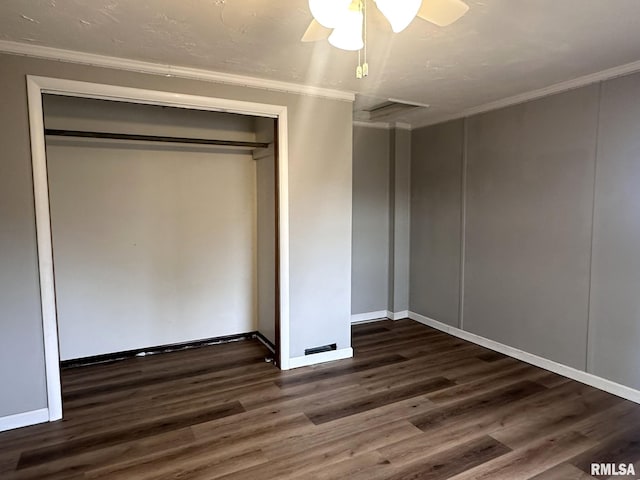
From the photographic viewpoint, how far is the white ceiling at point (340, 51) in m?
2.04

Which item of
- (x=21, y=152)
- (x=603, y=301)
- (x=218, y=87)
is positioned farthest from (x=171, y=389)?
(x=603, y=301)

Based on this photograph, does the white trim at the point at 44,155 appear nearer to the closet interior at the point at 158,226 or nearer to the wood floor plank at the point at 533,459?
the closet interior at the point at 158,226

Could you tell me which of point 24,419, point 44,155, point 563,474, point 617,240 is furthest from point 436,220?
point 24,419

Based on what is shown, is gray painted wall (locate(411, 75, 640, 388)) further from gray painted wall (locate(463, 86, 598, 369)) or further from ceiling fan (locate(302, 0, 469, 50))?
ceiling fan (locate(302, 0, 469, 50))

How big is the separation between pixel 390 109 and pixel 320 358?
256cm

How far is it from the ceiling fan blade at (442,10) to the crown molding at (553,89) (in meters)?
1.92

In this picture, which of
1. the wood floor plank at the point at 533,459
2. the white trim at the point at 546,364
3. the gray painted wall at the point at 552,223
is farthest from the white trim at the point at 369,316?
the wood floor plank at the point at 533,459

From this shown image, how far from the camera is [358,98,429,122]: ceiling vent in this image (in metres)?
3.93

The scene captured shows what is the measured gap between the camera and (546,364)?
355 cm

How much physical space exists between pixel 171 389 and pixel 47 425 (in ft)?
2.66

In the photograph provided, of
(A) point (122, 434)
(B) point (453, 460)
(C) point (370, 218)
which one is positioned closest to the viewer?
(B) point (453, 460)

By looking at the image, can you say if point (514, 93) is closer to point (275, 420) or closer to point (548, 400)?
point (548, 400)

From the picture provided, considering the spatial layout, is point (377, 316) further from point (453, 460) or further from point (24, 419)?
point (24, 419)

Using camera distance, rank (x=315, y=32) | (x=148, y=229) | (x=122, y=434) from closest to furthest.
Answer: (x=315, y=32), (x=122, y=434), (x=148, y=229)
